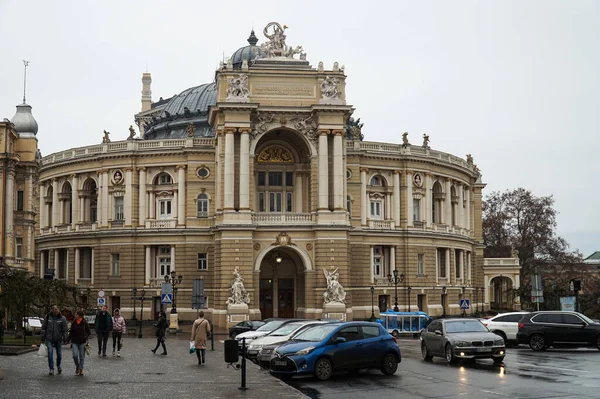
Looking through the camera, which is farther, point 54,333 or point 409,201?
point 409,201

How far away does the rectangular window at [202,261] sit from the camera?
232 ft

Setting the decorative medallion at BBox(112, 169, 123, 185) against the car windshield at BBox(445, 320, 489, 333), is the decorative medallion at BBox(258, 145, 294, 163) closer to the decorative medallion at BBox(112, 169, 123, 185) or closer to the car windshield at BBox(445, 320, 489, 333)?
the decorative medallion at BBox(112, 169, 123, 185)

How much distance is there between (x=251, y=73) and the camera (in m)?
65.4

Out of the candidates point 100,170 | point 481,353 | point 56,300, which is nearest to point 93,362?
point 481,353

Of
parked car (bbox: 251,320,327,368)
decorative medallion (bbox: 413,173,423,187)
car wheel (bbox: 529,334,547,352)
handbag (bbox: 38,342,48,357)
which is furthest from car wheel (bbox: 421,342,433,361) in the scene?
decorative medallion (bbox: 413,173,423,187)

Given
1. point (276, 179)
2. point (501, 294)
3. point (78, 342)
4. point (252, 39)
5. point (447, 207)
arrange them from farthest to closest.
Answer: point (501, 294) < point (252, 39) < point (447, 207) < point (276, 179) < point (78, 342)

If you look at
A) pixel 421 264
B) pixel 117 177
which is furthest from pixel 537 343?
pixel 117 177

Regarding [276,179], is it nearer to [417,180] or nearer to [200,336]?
[417,180]

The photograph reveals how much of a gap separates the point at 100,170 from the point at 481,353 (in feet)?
167

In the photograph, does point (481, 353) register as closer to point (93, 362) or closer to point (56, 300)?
point (93, 362)

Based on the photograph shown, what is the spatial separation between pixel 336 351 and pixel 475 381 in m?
4.51

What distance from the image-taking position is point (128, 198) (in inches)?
2842

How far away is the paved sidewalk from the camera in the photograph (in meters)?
21.4

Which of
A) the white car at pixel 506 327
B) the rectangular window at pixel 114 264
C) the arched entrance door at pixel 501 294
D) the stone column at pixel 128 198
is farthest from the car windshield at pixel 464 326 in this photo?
the arched entrance door at pixel 501 294
